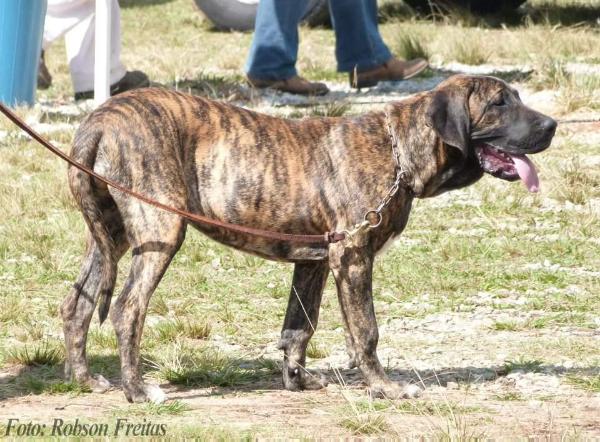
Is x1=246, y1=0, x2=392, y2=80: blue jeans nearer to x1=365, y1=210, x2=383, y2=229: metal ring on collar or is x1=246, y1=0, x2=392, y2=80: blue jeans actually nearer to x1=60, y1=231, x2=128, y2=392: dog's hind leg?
x1=60, y1=231, x2=128, y2=392: dog's hind leg

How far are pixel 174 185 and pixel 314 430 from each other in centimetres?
116

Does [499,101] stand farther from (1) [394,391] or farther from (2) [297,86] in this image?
(2) [297,86]

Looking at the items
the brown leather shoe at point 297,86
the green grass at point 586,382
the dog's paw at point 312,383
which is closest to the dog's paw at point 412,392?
the dog's paw at point 312,383

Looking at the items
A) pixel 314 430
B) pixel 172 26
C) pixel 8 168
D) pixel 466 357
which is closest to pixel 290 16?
pixel 8 168

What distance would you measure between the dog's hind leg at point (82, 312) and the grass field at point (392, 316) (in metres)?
0.15

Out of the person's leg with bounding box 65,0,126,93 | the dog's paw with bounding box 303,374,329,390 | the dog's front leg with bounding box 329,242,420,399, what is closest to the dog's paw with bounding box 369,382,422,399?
the dog's front leg with bounding box 329,242,420,399

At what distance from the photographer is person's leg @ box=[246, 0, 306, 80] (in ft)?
37.6

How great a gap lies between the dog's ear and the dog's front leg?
1.89 feet

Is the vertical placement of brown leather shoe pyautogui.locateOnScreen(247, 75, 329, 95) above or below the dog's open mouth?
below

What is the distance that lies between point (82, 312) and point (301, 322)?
98cm

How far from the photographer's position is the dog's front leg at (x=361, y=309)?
550cm

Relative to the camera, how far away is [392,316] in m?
6.91

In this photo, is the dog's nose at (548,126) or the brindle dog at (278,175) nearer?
the brindle dog at (278,175)

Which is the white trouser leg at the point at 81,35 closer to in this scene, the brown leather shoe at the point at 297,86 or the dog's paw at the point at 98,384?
the brown leather shoe at the point at 297,86
